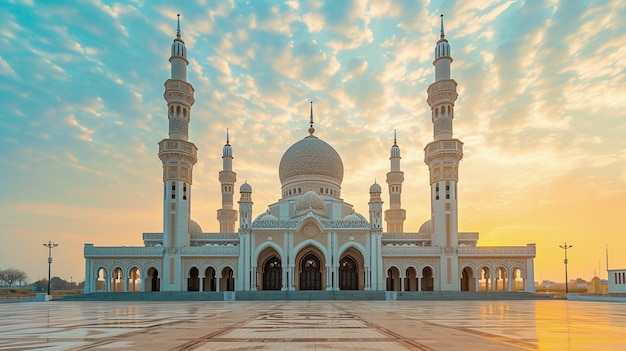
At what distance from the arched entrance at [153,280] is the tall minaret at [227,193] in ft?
38.1

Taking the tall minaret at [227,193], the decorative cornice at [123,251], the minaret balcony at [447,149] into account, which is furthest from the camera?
the tall minaret at [227,193]

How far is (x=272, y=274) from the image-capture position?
51.6m

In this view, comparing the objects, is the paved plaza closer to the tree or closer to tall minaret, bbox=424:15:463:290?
tall minaret, bbox=424:15:463:290

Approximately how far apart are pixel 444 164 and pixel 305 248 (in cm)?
1547

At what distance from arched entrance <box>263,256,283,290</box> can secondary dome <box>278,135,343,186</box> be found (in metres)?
10.1

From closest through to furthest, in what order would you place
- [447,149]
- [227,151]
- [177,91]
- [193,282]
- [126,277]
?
[126,277], [447,149], [177,91], [193,282], [227,151]

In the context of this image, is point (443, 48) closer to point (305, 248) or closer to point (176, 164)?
point (305, 248)

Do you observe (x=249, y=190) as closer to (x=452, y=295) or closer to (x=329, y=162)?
(x=329, y=162)

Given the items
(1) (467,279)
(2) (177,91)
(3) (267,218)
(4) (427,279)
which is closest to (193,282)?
(3) (267,218)

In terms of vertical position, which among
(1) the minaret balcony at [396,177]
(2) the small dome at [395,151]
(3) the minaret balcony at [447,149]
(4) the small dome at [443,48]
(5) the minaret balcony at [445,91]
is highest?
(4) the small dome at [443,48]

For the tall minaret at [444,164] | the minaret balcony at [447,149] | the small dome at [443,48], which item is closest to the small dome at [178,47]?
the tall minaret at [444,164]

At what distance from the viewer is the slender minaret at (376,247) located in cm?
4688

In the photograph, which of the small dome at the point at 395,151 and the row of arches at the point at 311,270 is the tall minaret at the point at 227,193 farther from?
the small dome at the point at 395,151

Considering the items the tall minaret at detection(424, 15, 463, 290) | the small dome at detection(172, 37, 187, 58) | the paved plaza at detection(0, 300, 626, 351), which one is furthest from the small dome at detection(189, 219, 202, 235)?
the paved plaza at detection(0, 300, 626, 351)
